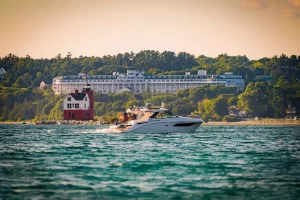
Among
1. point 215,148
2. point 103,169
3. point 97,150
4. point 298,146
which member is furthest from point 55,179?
point 298,146

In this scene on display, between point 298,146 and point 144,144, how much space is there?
A: 12199 millimetres

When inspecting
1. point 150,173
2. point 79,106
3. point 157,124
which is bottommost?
point 79,106

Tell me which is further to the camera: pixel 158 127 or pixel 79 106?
pixel 79 106

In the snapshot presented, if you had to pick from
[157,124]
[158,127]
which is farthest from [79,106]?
[157,124]

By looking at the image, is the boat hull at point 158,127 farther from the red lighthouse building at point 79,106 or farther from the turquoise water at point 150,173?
the red lighthouse building at point 79,106

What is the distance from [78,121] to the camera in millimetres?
184500

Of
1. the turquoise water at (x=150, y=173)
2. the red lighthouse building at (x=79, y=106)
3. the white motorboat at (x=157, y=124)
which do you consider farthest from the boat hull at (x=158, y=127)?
the red lighthouse building at (x=79, y=106)

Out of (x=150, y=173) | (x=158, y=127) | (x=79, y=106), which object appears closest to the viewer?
(x=150, y=173)

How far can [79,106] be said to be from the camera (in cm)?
18975

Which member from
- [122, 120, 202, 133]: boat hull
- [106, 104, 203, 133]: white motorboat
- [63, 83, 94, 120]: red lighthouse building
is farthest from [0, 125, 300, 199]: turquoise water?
[63, 83, 94, 120]: red lighthouse building

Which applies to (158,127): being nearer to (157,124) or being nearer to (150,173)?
(157,124)

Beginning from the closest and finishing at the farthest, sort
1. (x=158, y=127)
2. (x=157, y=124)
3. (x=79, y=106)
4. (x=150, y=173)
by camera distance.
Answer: (x=150, y=173) < (x=157, y=124) < (x=158, y=127) < (x=79, y=106)

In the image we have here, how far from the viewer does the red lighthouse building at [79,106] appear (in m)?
188

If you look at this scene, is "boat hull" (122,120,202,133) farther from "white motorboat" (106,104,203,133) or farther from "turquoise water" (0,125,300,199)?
"turquoise water" (0,125,300,199)
